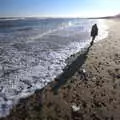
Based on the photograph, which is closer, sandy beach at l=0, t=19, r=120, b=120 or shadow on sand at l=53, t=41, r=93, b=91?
sandy beach at l=0, t=19, r=120, b=120

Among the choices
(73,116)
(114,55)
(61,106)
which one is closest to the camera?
(73,116)

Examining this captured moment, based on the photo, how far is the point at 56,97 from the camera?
7219mm

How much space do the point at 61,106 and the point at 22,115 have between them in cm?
129

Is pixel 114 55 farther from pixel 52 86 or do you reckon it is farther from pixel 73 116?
pixel 73 116

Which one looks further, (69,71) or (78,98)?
(69,71)

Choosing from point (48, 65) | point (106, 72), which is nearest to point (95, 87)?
point (106, 72)

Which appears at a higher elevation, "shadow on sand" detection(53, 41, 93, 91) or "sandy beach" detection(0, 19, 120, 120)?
"shadow on sand" detection(53, 41, 93, 91)

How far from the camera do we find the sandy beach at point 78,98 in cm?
604

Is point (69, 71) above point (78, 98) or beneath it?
above

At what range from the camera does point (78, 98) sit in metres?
7.15

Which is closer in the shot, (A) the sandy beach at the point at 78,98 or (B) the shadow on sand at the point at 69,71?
(A) the sandy beach at the point at 78,98

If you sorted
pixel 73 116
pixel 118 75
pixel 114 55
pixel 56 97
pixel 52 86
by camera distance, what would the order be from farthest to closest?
pixel 114 55, pixel 118 75, pixel 52 86, pixel 56 97, pixel 73 116

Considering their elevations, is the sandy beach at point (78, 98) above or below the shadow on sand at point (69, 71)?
below

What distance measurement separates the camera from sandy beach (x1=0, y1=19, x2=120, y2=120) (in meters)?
6.04
